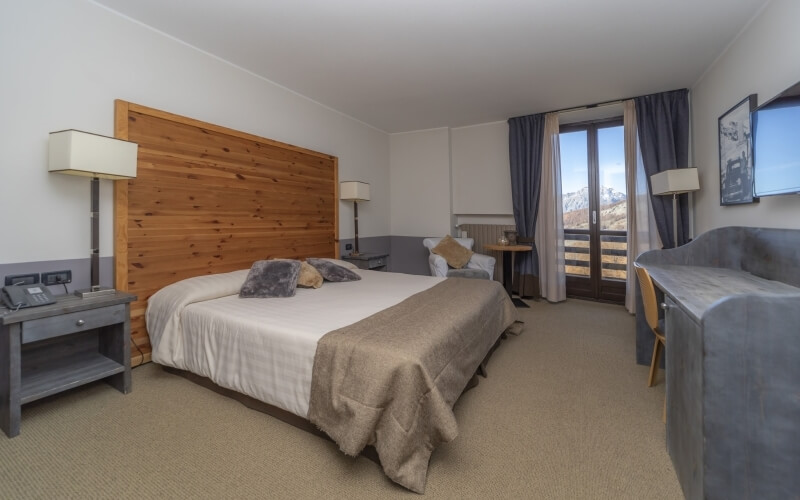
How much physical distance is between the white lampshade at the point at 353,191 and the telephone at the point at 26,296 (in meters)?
3.08

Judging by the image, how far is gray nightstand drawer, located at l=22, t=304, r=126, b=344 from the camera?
1814 mm

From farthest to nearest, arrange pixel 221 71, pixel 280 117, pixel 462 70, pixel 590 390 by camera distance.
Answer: pixel 280 117 < pixel 462 70 < pixel 221 71 < pixel 590 390

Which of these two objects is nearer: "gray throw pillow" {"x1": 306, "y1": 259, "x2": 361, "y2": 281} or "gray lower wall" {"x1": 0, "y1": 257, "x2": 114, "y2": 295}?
"gray lower wall" {"x1": 0, "y1": 257, "x2": 114, "y2": 295}

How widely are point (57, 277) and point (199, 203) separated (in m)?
1.11

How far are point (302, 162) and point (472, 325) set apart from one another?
116 inches

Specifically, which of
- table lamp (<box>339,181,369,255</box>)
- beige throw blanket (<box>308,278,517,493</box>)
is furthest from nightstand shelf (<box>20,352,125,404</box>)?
table lamp (<box>339,181,369,255</box>)

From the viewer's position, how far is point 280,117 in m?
3.80

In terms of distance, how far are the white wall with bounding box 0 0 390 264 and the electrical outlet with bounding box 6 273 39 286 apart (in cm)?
11

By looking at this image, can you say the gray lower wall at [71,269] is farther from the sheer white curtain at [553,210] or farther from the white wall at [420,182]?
the sheer white curtain at [553,210]

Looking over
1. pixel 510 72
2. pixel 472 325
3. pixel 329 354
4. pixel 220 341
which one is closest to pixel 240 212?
pixel 220 341

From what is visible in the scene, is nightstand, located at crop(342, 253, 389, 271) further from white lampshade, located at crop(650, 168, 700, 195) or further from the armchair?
white lampshade, located at crop(650, 168, 700, 195)

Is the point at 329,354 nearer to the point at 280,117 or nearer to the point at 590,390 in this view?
the point at 590,390

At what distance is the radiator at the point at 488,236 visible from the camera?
17.3 feet

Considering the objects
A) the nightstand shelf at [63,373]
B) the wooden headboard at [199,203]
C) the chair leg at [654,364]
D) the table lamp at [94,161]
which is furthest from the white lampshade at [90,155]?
the chair leg at [654,364]
